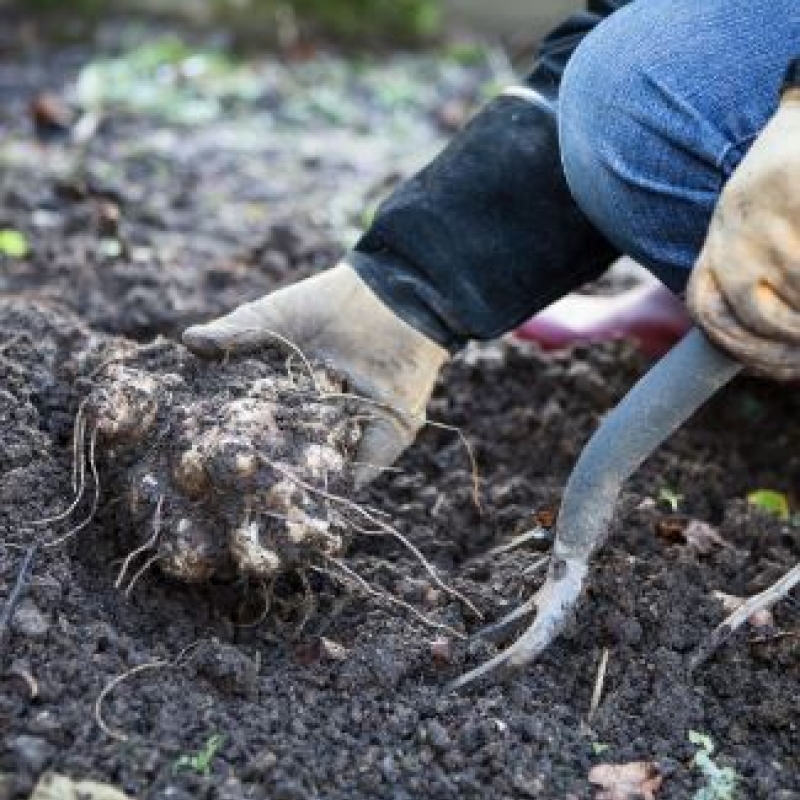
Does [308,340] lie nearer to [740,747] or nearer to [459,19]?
[740,747]

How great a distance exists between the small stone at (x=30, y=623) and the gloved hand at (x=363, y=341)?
1.62 feet

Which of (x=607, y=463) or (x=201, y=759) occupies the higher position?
(x=607, y=463)

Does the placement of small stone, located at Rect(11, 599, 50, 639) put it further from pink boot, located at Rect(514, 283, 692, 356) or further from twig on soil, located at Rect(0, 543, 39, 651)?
pink boot, located at Rect(514, 283, 692, 356)

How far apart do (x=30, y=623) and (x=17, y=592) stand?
47 mm

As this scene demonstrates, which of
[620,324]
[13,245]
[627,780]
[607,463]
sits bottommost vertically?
[13,245]

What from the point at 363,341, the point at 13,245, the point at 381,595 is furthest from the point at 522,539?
the point at 13,245

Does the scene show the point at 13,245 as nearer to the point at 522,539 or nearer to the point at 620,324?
the point at 620,324

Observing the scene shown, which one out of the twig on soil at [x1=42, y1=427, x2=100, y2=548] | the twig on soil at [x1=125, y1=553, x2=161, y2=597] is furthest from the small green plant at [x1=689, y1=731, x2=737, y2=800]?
the twig on soil at [x1=42, y1=427, x2=100, y2=548]

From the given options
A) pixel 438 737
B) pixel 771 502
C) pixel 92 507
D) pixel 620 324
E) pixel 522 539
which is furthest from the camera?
pixel 620 324

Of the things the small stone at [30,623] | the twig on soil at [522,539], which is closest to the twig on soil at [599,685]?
the twig on soil at [522,539]

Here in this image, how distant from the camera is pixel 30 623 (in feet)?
4.92

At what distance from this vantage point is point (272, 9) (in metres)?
4.64

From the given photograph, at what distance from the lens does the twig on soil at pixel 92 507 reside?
1.62 m

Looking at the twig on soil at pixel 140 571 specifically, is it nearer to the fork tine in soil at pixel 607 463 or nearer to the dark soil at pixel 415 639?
the dark soil at pixel 415 639
